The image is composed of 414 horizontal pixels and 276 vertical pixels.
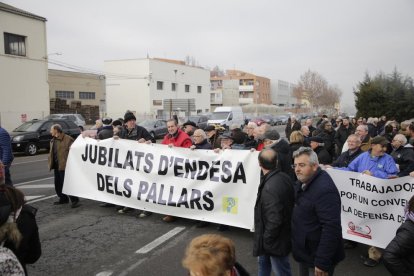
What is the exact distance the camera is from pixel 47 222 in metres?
6.62

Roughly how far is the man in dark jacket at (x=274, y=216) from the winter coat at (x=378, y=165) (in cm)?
244

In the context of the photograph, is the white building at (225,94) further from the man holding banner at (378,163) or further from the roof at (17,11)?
the man holding banner at (378,163)

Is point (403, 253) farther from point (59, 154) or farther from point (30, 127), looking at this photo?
point (30, 127)

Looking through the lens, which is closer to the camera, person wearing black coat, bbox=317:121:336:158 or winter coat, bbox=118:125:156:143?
winter coat, bbox=118:125:156:143

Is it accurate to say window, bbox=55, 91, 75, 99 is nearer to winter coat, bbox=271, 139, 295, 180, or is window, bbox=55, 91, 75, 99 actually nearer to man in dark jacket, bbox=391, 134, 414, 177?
man in dark jacket, bbox=391, 134, 414, 177

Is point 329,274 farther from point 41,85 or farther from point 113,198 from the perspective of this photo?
point 41,85

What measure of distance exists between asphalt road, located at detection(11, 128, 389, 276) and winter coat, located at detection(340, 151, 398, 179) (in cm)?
116

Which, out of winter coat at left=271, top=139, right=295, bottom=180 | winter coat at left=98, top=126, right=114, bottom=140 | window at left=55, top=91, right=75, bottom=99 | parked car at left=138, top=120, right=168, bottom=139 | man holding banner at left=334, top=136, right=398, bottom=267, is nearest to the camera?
winter coat at left=271, top=139, right=295, bottom=180

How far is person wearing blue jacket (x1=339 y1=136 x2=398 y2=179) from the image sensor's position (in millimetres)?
5195

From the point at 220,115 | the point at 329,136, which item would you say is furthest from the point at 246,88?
the point at 329,136

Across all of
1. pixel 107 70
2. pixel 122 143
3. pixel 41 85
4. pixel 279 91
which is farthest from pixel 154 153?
pixel 279 91

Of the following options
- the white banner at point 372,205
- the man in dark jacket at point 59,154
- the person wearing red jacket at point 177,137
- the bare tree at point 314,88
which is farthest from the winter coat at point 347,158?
the bare tree at point 314,88

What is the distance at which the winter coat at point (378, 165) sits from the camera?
5223 mm

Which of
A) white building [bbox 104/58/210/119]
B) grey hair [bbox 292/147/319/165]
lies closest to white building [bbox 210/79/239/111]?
white building [bbox 104/58/210/119]
